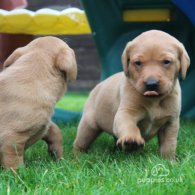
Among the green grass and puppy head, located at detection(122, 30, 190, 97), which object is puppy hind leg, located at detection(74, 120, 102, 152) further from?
the green grass

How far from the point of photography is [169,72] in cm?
365

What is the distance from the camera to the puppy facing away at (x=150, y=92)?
356cm

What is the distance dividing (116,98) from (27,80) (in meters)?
0.88

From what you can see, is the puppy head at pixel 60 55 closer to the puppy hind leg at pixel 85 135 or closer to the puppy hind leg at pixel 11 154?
the puppy hind leg at pixel 11 154

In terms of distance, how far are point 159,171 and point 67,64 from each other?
1.00m

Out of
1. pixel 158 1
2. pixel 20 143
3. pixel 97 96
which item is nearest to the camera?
pixel 20 143

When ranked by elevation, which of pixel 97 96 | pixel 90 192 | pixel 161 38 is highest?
pixel 161 38

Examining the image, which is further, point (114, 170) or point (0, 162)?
point (0, 162)

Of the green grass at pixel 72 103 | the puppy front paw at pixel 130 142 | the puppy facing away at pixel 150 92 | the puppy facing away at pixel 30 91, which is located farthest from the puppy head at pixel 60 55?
the green grass at pixel 72 103

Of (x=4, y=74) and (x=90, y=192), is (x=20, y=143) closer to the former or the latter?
(x=4, y=74)

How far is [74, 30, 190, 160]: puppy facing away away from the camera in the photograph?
11.7ft

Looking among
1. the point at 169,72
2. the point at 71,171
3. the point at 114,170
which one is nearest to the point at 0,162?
the point at 71,171

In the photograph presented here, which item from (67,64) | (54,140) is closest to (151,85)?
(67,64)

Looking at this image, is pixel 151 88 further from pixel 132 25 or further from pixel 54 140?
pixel 132 25
